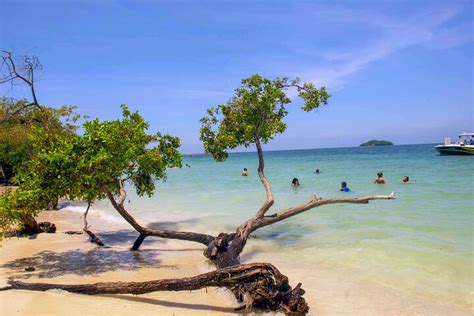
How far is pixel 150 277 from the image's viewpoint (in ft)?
28.5

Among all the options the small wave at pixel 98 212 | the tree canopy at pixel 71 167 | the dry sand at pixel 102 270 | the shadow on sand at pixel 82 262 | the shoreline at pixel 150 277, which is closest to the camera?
the dry sand at pixel 102 270

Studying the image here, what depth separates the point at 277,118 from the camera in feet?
40.9

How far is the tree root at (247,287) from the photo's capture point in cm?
655

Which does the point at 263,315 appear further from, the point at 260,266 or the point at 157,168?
the point at 157,168

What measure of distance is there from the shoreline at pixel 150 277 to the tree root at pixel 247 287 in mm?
183

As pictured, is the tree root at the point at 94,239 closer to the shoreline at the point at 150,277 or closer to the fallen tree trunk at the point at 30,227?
the shoreline at the point at 150,277

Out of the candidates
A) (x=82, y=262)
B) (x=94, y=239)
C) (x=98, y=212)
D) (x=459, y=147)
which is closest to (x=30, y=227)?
(x=94, y=239)

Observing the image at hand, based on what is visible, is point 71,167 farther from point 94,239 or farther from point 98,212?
point 98,212

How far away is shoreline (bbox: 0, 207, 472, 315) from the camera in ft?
21.5

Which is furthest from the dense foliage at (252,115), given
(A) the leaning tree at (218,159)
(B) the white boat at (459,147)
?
(B) the white boat at (459,147)

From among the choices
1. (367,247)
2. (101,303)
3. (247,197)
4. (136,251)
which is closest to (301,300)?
(101,303)

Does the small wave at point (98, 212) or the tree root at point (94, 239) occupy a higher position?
the tree root at point (94, 239)

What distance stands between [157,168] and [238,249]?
3212mm

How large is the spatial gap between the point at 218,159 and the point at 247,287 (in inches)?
268
